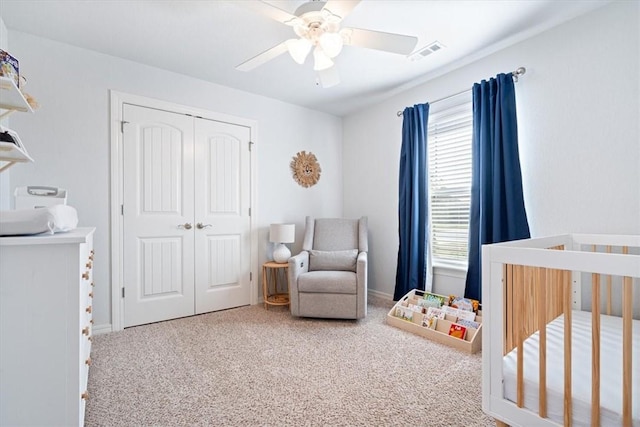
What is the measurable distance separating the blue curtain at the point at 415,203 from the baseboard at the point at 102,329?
2750mm

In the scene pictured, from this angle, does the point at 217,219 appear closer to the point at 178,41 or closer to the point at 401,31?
the point at 178,41

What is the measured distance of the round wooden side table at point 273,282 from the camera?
315 cm

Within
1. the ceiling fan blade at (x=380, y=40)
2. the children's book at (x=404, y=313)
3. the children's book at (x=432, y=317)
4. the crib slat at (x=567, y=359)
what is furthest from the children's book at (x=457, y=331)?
the ceiling fan blade at (x=380, y=40)

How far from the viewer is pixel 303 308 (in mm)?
2820

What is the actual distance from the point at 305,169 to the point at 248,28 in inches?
72.1

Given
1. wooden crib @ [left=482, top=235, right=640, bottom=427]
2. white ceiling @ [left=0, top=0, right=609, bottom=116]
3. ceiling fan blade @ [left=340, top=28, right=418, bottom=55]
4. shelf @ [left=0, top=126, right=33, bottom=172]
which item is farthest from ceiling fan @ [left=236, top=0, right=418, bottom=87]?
wooden crib @ [left=482, top=235, right=640, bottom=427]

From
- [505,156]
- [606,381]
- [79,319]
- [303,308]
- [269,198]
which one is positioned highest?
[505,156]

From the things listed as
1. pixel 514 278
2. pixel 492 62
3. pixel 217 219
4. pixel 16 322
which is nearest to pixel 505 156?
pixel 492 62

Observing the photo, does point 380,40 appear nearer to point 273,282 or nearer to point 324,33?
point 324,33

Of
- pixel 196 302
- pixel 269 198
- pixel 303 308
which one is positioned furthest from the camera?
pixel 269 198

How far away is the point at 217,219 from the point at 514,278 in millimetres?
2699

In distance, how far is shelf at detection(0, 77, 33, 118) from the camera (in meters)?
1.05

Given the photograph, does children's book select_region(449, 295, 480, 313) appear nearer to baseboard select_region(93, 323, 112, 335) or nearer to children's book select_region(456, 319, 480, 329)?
children's book select_region(456, 319, 480, 329)

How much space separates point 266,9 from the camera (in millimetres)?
1539
